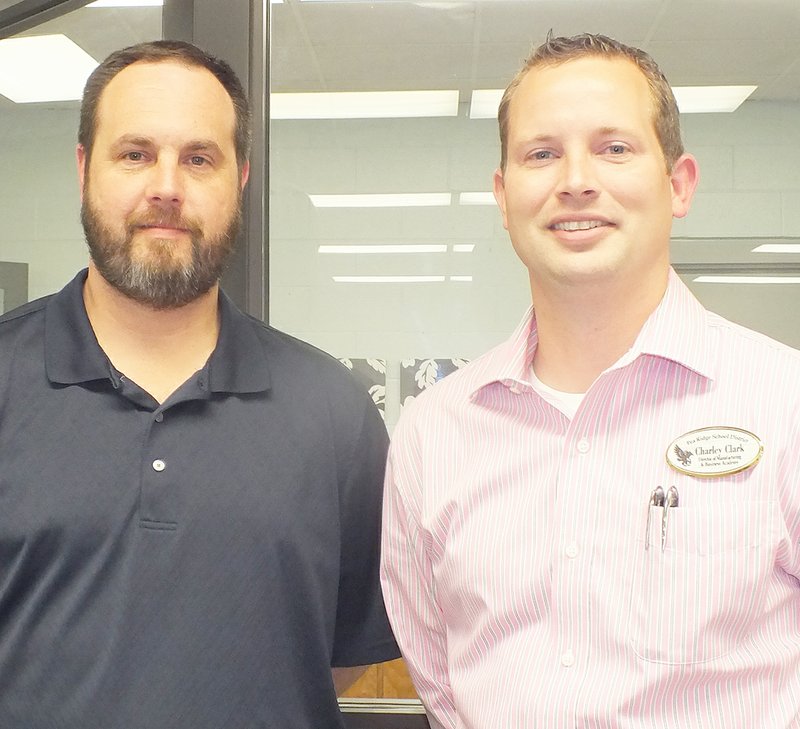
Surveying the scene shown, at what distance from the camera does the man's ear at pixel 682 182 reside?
1389 millimetres

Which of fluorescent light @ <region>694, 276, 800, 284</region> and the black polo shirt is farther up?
fluorescent light @ <region>694, 276, 800, 284</region>

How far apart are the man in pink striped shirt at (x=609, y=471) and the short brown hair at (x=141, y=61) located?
467 mm

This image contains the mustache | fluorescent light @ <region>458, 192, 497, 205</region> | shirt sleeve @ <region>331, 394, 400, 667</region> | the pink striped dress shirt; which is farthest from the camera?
fluorescent light @ <region>458, 192, 497, 205</region>

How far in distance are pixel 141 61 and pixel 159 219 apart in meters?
0.28

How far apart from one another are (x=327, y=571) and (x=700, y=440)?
593mm

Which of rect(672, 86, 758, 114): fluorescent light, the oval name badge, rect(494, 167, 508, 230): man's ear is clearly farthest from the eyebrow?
rect(672, 86, 758, 114): fluorescent light

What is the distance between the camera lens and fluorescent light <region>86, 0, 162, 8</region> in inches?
79.0

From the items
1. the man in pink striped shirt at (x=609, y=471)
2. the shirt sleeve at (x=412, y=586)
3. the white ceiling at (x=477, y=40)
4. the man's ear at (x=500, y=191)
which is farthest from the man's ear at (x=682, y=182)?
the white ceiling at (x=477, y=40)

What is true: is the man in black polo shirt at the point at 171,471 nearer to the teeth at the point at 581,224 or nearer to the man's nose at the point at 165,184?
the man's nose at the point at 165,184

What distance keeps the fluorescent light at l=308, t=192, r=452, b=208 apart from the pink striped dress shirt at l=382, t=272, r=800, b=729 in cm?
68

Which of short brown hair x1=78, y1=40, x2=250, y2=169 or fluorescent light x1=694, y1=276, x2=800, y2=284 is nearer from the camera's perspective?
short brown hair x1=78, y1=40, x2=250, y2=169

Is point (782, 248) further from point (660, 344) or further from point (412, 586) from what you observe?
point (412, 586)

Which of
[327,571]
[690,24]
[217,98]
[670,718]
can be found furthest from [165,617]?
[690,24]

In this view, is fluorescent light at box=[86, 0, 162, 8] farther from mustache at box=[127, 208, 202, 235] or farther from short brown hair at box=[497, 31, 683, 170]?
short brown hair at box=[497, 31, 683, 170]
